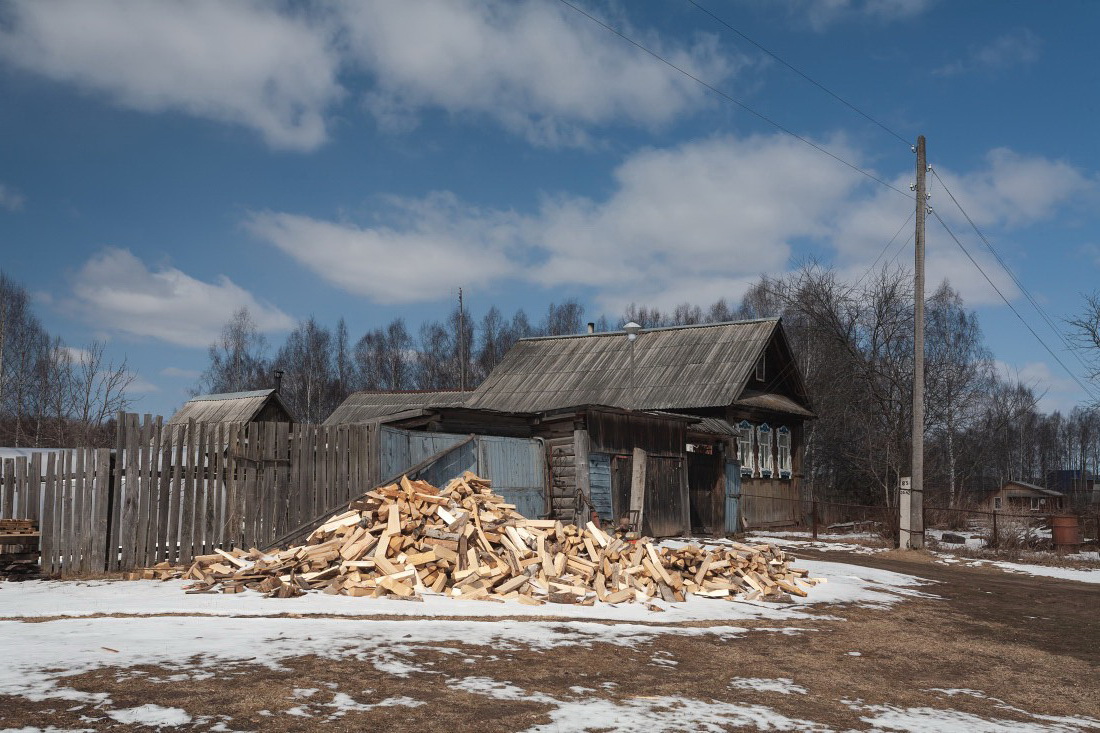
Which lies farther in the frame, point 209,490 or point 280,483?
point 280,483

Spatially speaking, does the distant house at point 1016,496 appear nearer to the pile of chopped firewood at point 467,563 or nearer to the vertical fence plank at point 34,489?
the pile of chopped firewood at point 467,563

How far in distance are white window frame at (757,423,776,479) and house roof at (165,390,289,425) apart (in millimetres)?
18243

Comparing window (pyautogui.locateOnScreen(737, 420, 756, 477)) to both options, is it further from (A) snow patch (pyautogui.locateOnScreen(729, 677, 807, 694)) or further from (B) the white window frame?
(A) snow patch (pyautogui.locateOnScreen(729, 677, 807, 694))

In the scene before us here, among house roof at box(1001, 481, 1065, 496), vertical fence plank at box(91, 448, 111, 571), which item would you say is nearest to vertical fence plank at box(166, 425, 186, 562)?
vertical fence plank at box(91, 448, 111, 571)

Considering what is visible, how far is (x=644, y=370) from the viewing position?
98.3 ft

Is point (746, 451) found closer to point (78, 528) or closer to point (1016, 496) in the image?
point (78, 528)

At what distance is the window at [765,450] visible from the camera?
2919 centimetres

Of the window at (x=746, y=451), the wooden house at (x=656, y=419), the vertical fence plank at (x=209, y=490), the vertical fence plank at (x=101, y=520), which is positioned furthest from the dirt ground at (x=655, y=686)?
the window at (x=746, y=451)

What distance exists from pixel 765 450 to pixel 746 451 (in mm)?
1697

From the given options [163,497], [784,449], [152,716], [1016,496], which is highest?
[784,449]

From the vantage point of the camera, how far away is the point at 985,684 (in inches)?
296

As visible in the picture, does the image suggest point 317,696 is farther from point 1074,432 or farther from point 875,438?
point 1074,432

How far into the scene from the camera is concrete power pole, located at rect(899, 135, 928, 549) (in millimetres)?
20516

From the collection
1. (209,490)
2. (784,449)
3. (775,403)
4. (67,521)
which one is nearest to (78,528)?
(67,521)
